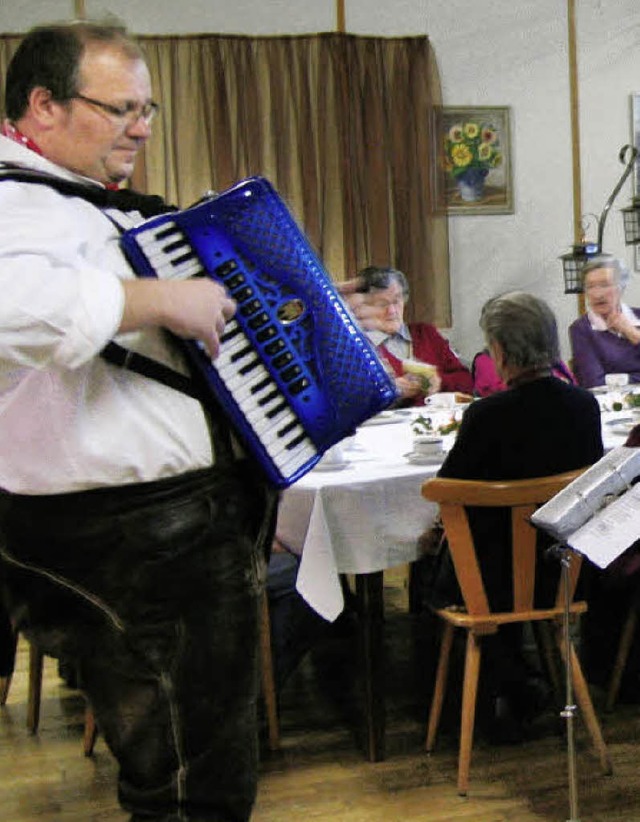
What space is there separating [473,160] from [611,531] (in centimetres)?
457

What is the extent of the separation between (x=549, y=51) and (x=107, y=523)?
569cm

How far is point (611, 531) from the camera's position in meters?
2.07

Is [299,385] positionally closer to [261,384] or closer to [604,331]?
[261,384]

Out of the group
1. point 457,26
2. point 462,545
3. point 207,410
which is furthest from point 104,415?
point 457,26

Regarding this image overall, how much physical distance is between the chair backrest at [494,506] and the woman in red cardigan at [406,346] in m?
1.78

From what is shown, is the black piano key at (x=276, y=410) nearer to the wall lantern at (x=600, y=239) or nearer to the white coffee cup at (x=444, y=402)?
the white coffee cup at (x=444, y=402)

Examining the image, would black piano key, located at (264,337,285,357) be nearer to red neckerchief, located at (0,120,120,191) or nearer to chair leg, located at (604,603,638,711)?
red neckerchief, located at (0,120,120,191)

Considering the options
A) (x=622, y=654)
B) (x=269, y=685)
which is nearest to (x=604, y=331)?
(x=622, y=654)

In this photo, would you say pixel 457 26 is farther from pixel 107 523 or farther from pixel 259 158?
pixel 107 523

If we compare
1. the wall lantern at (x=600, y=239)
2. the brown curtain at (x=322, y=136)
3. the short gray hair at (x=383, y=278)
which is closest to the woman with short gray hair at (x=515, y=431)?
the short gray hair at (x=383, y=278)

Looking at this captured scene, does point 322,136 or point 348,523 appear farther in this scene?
point 322,136

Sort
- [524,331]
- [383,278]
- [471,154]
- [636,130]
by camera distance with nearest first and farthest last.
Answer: [524,331], [383,278], [471,154], [636,130]

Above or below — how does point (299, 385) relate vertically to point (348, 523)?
above

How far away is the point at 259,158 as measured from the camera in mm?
5926
